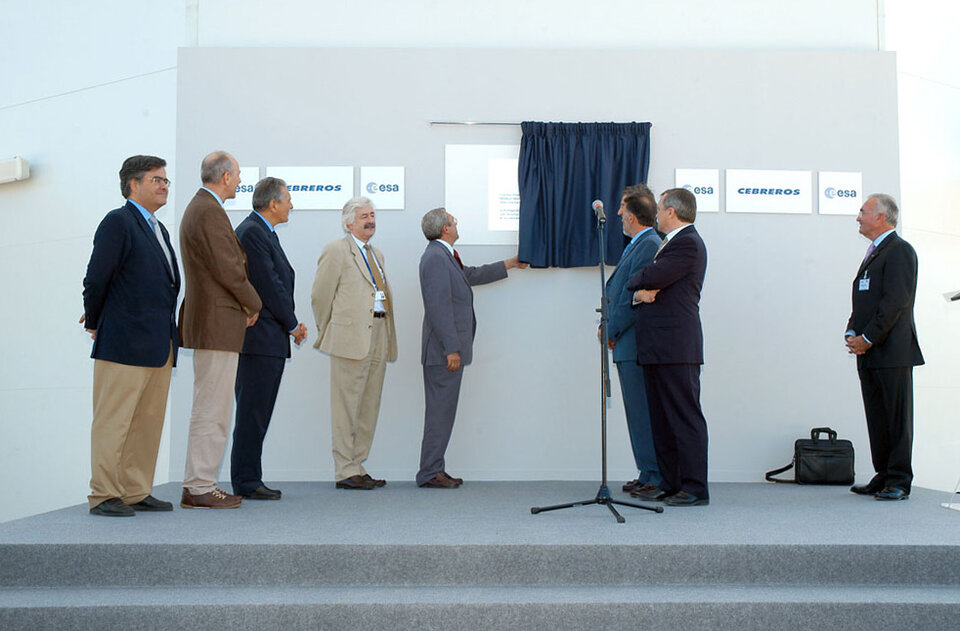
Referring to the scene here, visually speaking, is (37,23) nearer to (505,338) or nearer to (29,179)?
(29,179)

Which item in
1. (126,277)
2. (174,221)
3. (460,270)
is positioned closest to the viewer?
(126,277)

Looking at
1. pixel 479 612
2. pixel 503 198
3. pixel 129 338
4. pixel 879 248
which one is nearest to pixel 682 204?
pixel 879 248

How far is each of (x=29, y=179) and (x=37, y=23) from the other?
118cm

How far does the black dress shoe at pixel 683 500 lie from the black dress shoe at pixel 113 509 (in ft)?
8.38

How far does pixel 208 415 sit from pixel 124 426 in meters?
0.39

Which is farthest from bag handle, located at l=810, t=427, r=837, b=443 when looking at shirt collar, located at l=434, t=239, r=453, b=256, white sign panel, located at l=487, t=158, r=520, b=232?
shirt collar, located at l=434, t=239, r=453, b=256

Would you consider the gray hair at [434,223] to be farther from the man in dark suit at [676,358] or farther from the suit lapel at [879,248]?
the suit lapel at [879,248]

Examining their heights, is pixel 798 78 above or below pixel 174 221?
above

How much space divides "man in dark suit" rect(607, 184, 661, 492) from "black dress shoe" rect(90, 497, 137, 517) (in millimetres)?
2641

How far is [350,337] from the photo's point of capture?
4879 mm

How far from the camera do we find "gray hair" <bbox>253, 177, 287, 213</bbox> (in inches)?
174

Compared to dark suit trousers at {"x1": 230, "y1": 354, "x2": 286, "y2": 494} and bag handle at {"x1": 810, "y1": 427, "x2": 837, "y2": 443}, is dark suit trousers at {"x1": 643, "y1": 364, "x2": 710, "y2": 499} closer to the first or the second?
bag handle at {"x1": 810, "y1": 427, "x2": 837, "y2": 443}

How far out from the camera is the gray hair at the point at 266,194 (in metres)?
4.42

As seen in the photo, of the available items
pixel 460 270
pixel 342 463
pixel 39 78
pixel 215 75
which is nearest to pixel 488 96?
pixel 460 270
